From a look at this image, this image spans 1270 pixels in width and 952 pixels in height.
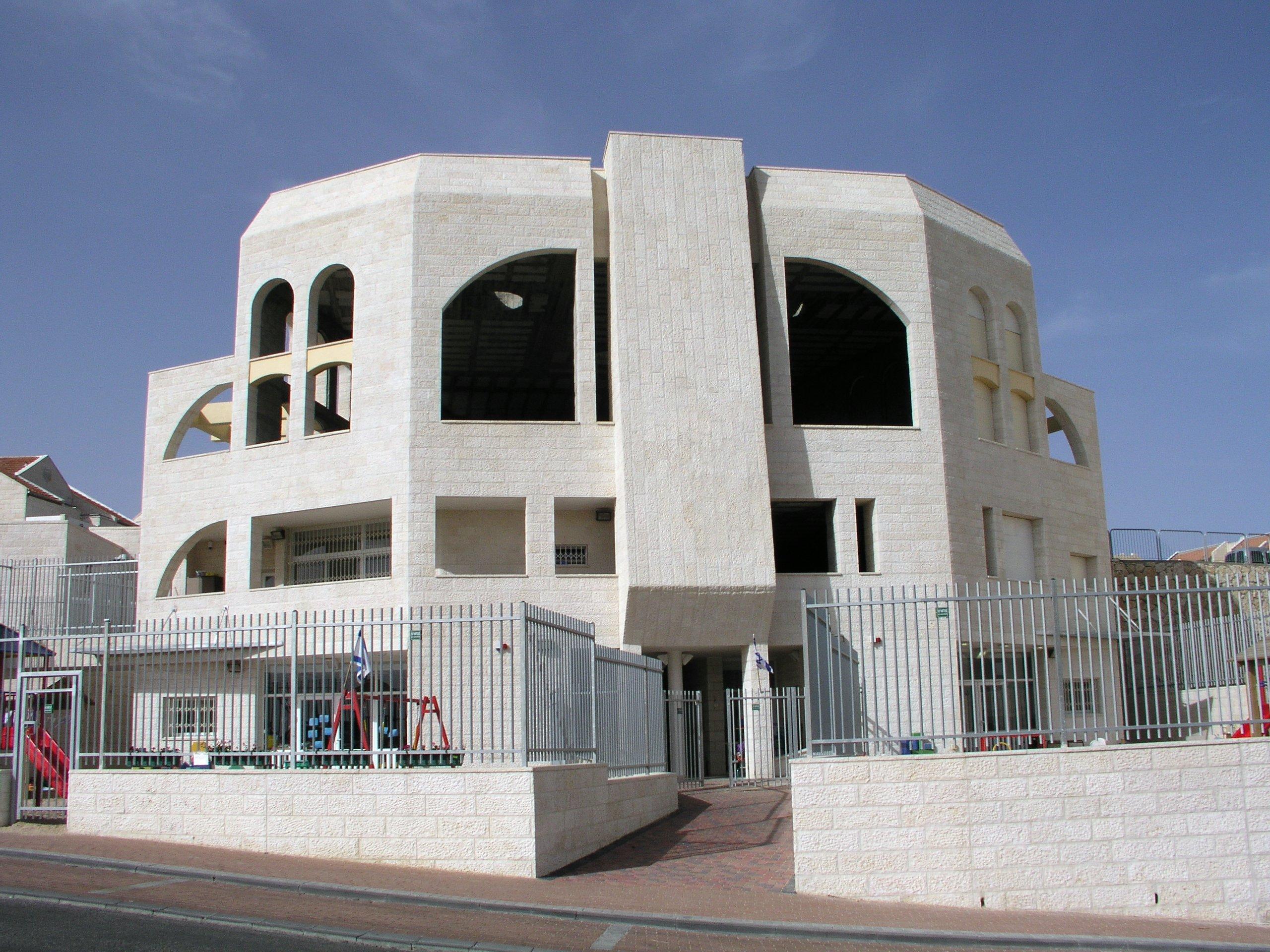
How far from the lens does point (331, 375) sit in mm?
34531

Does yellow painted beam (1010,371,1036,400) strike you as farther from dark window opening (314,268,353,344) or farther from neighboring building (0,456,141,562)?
neighboring building (0,456,141,562)

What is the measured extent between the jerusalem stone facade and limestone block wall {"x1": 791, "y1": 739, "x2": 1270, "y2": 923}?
1318 centimetres

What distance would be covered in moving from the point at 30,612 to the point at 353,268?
36.8ft

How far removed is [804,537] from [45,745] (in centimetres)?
2320

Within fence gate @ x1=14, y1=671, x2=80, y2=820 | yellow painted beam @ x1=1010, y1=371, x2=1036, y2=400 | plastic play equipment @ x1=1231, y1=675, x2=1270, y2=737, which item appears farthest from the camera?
yellow painted beam @ x1=1010, y1=371, x2=1036, y2=400

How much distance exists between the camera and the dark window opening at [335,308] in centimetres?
2897

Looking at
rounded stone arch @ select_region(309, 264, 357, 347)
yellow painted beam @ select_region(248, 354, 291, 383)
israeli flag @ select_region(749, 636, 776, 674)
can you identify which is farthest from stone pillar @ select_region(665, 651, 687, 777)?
yellow painted beam @ select_region(248, 354, 291, 383)

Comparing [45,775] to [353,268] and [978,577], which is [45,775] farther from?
[978,577]

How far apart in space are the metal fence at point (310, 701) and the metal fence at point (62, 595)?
1252 centimetres

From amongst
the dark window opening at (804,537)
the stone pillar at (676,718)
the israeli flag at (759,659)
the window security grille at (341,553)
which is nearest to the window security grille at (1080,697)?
the stone pillar at (676,718)

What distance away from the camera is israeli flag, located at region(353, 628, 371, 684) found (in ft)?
43.2

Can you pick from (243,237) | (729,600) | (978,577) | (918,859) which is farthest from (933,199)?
(918,859)

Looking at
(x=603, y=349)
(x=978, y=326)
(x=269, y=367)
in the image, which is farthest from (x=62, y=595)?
(x=978, y=326)

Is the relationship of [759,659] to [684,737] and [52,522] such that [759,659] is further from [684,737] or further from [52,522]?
[52,522]
